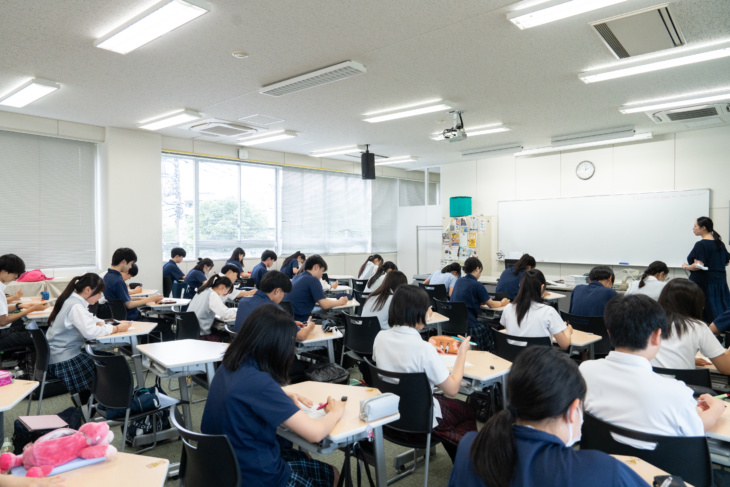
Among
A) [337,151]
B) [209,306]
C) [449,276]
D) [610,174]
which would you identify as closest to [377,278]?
[449,276]

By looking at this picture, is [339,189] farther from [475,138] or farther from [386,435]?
[386,435]

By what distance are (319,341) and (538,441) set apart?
292 centimetres

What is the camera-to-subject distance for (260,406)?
5.83 feet

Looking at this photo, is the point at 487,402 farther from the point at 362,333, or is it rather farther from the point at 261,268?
the point at 261,268

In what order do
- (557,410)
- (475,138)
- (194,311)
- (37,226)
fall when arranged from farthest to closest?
(475,138), (37,226), (194,311), (557,410)

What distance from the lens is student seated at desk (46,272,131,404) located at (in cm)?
348

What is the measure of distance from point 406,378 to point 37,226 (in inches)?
275

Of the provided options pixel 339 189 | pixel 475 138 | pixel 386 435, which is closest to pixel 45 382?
pixel 386 435

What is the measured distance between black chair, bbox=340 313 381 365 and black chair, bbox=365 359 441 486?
4.86 ft

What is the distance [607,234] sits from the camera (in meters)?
8.53

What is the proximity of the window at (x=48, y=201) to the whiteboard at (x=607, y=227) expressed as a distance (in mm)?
7882

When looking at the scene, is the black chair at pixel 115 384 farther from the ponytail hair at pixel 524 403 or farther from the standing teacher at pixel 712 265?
the standing teacher at pixel 712 265

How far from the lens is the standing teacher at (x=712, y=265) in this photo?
19.9ft

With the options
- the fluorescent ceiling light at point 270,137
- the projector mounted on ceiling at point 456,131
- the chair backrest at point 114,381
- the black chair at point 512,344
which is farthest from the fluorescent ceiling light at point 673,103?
the chair backrest at point 114,381
